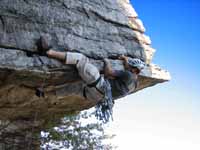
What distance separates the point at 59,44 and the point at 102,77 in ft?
3.24

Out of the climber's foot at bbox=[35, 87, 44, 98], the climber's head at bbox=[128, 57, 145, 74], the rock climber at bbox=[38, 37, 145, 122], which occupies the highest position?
the climber's head at bbox=[128, 57, 145, 74]

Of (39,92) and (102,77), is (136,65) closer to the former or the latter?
(102,77)

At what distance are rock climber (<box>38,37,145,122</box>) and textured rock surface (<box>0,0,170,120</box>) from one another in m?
0.16

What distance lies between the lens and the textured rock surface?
6.39 metres

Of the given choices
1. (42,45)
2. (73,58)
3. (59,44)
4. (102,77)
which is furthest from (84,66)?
(42,45)

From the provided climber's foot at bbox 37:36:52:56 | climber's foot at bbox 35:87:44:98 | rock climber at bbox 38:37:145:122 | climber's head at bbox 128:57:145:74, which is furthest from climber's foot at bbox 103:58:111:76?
climber's foot at bbox 35:87:44:98

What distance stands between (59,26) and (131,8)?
82.8 inches

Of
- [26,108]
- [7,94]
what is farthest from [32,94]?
[26,108]

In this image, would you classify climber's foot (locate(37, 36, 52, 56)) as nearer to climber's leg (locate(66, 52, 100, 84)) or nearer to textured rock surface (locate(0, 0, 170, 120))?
textured rock surface (locate(0, 0, 170, 120))

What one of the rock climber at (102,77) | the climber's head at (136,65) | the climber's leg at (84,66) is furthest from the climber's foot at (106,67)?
the climber's head at (136,65)

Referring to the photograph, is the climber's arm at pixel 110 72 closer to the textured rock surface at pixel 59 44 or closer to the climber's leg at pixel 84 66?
the textured rock surface at pixel 59 44

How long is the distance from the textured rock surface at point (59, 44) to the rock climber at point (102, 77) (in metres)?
0.16

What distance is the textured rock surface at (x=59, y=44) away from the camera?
6.39 m

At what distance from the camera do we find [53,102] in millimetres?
7848
